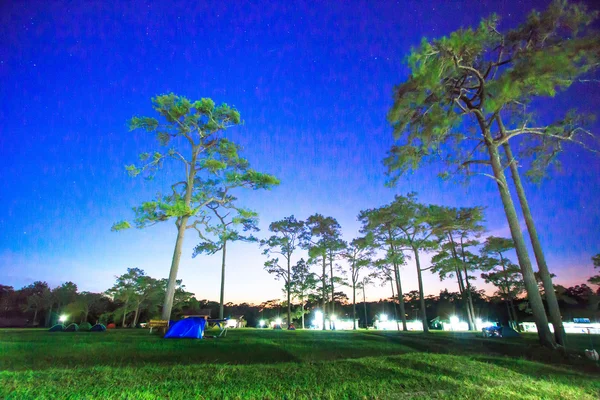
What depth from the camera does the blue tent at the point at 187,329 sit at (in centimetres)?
1029

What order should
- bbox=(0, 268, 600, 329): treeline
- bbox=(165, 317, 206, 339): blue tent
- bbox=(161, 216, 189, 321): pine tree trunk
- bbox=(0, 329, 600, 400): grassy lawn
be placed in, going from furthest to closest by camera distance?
bbox=(0, 268, 600, 329): treeline
bbox=(161, 216, 189, 321): pine tree trunk
bbox=(165, 317, 206, 339): blue tent
bbox=(0, 329, 600, 400): grassy lawn

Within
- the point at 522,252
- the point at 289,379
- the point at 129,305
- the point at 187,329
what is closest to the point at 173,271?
the point at 187,329

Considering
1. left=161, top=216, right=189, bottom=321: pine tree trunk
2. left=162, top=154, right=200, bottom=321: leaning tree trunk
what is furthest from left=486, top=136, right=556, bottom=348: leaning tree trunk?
left=161, top=216, right=189, bottom=321: pine tree trunk

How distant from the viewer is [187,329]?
10.5 meters

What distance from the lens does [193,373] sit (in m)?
4.03

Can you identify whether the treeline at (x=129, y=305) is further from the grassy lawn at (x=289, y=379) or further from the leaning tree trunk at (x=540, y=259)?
the grassy lawn at (x=289, y=379)

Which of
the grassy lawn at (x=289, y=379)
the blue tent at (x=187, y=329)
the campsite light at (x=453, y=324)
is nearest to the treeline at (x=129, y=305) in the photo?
the campsite light at (x=453, y=324)

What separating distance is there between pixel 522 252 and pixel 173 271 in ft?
43.7

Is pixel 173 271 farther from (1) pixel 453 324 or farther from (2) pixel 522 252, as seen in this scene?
(1) pixel 453 324

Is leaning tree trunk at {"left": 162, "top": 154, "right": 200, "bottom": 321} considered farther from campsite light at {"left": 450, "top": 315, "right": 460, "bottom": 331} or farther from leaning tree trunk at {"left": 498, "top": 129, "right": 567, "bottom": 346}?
campsite light at {"left": 450, "top": 315, "right": 460, "bottom": 331}

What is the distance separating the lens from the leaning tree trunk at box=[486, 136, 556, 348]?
8555 millimetres

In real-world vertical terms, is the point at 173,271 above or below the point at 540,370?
above

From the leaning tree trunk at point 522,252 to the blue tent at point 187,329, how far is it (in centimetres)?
1091

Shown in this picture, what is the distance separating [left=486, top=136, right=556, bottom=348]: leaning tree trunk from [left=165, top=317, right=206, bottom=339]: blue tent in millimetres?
10908
